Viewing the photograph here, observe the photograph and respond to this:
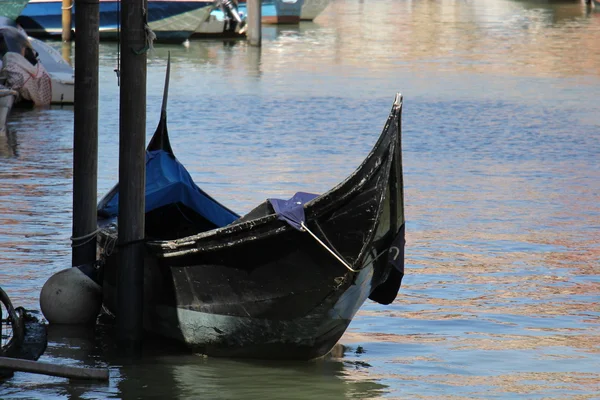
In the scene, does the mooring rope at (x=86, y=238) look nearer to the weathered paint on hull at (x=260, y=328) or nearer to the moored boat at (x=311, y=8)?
the weathered paint on hull at (x=260, y=328)

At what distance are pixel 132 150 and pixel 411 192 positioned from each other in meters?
7.10

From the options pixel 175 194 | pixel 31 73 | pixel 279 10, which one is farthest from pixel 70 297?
pixel 279 10

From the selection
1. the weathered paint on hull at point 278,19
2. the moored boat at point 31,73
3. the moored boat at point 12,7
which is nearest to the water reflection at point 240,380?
the moored boat at point 31,73

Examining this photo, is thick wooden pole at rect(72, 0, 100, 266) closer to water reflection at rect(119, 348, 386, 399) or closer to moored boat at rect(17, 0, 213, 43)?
water reflection at rect(119, 348, 386, 399)

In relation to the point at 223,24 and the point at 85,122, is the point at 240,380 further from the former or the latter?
the point at 223,24

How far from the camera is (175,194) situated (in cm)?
883

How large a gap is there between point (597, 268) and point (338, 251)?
427cm

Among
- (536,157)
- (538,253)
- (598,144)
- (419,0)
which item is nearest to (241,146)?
(536,157)

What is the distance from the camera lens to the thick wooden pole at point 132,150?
24.9 ft

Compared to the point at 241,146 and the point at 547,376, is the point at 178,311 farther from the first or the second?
the point at 241,146

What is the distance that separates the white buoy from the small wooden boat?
8.6 inches

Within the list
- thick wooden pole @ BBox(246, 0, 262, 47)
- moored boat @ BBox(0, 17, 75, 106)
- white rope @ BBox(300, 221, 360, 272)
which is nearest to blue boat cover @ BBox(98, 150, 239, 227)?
white rope @ BBox(300, 221, 360, 272)

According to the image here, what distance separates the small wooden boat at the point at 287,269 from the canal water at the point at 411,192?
0.23 metres

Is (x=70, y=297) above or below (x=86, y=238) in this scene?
below
